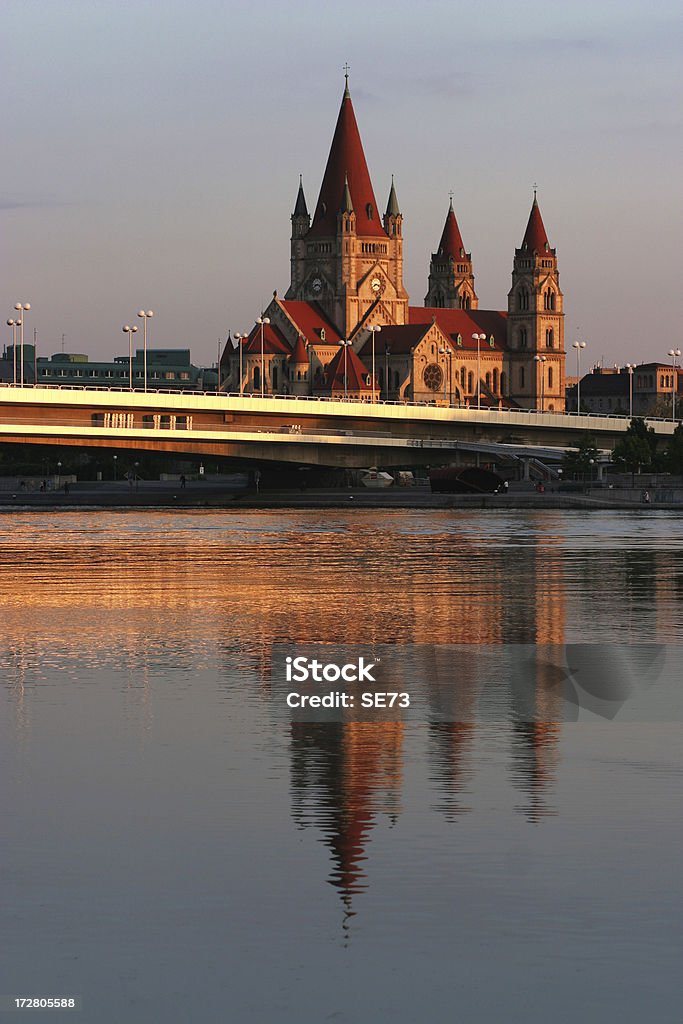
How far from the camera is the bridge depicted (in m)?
110

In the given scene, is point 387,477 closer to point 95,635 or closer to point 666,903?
point 95,635

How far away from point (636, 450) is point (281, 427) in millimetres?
27045

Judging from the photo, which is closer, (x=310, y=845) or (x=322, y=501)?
(x=310, y=845)

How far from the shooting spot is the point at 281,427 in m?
124

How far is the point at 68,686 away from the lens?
22.7m

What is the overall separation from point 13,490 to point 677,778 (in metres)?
150

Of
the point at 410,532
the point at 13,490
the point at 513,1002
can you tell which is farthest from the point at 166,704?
the point at 13,490

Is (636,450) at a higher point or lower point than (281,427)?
lower

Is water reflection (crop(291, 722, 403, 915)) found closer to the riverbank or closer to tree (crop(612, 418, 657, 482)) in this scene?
the riverbank
